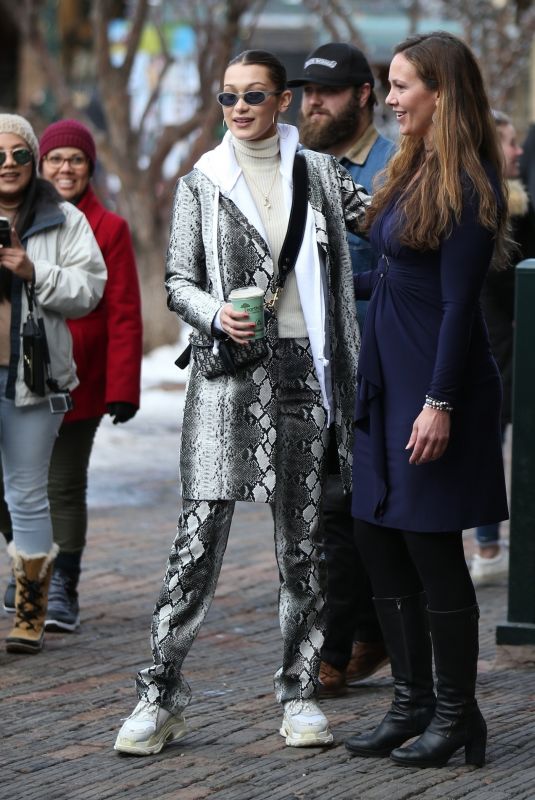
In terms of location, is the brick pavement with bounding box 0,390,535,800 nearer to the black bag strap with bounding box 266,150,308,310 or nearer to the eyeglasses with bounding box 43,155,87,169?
the black bag strap with bounding box 266,150,308,310

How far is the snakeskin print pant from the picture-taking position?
15.2ft

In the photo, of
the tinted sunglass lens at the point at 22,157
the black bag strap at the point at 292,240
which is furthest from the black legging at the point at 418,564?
the tinted sunglass lens at the point at 22,157

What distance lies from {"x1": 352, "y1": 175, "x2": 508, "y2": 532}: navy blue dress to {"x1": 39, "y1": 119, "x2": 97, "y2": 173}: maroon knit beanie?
239 cm

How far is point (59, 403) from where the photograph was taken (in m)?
5.88

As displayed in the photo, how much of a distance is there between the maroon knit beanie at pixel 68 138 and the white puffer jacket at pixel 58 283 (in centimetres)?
55

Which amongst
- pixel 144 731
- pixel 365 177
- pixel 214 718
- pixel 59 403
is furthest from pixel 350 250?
pixel 144 731

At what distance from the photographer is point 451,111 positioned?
4301mm

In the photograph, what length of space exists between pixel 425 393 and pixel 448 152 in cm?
67

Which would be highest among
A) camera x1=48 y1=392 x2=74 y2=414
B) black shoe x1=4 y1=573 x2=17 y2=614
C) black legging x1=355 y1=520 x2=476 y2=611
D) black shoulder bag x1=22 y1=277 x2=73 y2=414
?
black shoulder bag x1=22 y1=277 x2=73 y2=414

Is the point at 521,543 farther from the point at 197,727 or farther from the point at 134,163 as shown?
the point at 134,163

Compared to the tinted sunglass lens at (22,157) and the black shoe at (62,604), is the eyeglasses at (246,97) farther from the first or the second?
the black shoe at (62,604)

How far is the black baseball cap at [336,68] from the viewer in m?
5.56

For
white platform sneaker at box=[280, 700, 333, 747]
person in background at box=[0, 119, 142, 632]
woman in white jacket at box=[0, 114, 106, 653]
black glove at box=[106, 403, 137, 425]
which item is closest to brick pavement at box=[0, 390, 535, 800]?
white platform sneaker at box=[280, 700, 333, 747]

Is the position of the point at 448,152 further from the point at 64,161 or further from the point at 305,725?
the point at 64,161
